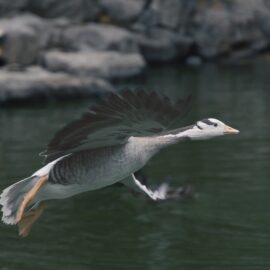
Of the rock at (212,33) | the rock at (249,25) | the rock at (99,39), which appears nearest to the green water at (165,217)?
the rock at (99,39)

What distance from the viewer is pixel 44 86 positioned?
20500 millimetres

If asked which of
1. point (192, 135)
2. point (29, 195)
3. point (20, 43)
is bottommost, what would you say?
point (20, 43)

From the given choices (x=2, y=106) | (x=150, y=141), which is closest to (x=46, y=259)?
(x=150, y=141)

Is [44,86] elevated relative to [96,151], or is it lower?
lower

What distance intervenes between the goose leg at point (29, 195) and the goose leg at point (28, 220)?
19.1 inches

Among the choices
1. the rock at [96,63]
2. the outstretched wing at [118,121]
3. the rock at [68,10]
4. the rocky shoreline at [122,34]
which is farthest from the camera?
the rock at [68,10]

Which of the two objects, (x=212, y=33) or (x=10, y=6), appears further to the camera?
(x=212, y=33)

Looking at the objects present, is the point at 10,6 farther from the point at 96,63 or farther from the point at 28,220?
the point at 28,220

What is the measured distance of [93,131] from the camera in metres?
7.45

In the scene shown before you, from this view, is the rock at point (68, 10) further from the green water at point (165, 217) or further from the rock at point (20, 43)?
the green water at point (165, 217)

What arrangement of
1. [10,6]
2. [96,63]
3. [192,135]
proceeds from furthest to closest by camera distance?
1. [10,6]
2. [96,63]
3. [192,135]

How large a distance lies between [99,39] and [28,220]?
18.0m

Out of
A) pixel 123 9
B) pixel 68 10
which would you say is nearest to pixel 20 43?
pixel 68 10

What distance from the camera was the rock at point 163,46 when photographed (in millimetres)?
27656
